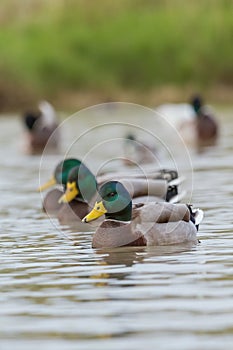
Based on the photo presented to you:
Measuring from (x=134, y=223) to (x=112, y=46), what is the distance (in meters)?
21.0

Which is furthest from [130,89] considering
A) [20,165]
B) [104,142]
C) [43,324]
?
[43,324]

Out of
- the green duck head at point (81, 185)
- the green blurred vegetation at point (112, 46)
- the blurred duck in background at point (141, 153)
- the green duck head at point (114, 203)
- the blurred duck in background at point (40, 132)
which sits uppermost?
the green blurred vegetation at point (112, 46)

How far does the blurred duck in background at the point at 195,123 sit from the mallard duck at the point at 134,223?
10.1m

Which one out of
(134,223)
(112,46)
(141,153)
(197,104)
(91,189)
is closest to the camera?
(134,223)

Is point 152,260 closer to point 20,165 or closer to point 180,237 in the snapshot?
point 180,237

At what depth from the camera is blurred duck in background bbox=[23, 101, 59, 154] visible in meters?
20.3

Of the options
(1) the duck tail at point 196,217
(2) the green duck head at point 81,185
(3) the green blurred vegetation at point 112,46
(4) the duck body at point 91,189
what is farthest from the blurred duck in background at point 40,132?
(1) the duck tail at point 196,217

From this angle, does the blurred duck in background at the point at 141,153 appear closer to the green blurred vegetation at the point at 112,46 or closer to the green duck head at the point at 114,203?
the green duck head at the point at 114,203

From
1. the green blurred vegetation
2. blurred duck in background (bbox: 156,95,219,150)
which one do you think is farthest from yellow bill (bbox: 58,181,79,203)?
the green blurred vegetation

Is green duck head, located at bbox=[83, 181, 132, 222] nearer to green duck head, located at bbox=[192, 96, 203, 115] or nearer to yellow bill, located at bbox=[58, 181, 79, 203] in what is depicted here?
yellow bill, located at bbox=[58, 181, 79, 203]

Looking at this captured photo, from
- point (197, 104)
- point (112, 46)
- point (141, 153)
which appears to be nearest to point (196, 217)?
point (141, 153)

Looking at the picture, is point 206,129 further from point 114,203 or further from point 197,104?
point 114,203

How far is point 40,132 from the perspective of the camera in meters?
21.6

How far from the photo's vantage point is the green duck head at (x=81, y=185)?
1145 centimetres
